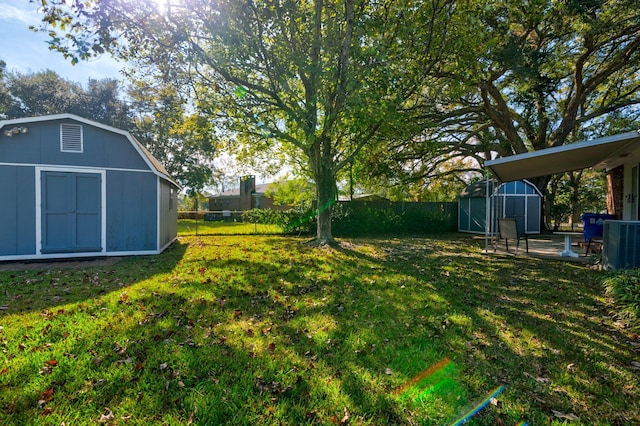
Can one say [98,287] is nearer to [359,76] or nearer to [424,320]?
[424,320]

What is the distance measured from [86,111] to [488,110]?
2943 cm

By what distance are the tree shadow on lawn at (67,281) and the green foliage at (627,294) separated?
735 centimetres

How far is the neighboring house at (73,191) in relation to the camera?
24.4 feet

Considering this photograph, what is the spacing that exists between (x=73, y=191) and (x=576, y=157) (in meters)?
13.0

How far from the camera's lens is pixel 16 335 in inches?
128

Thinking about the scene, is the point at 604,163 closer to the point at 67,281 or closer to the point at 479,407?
the point at 479,407

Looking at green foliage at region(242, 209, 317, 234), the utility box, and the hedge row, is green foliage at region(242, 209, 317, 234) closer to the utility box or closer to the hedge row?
the hedge row

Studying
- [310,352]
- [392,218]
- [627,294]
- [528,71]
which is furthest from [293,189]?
[310,352]

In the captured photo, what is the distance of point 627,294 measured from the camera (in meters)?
4.35

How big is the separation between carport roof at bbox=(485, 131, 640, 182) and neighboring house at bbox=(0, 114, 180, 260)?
934 centimetres

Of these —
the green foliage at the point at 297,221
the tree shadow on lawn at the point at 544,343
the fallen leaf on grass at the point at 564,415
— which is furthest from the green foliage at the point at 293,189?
the fallen leaf on grass at the point at 564,415

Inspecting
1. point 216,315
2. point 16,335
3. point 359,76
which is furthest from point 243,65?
point 16,335

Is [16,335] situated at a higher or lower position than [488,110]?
lower

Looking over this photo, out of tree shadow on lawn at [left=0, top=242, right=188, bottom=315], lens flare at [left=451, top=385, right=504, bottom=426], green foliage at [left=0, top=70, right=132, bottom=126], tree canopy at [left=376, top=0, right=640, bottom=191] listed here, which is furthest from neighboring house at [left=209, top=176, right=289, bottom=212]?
lens flare at [left=451, top=385, right=504, bottom=426]
